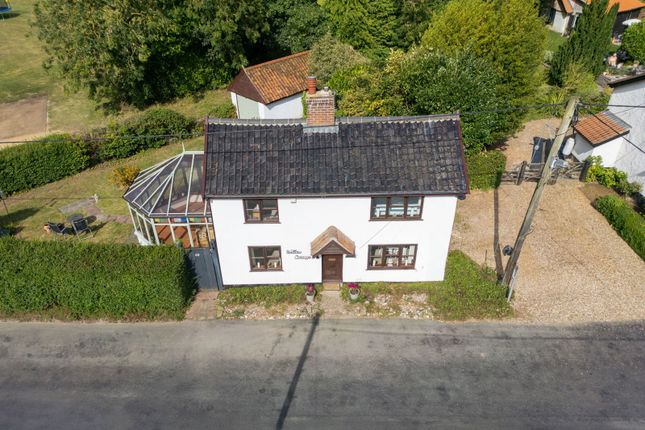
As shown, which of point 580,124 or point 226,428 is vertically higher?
point 580,124

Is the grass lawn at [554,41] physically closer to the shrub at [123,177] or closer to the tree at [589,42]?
the tree at [589,42]

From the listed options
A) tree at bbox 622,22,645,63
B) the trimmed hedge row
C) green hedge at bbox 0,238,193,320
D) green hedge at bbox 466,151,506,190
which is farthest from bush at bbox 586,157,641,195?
the trimmed hedge row

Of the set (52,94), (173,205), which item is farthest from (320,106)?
(52,94)

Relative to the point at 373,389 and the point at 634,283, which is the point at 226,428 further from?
the point at 634,283

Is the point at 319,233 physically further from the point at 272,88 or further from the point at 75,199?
the point at 272,88

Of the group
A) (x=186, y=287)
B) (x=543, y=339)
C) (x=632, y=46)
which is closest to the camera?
(x=543, y=339)

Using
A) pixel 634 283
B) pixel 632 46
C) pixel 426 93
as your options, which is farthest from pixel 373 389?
pixel 632 46
